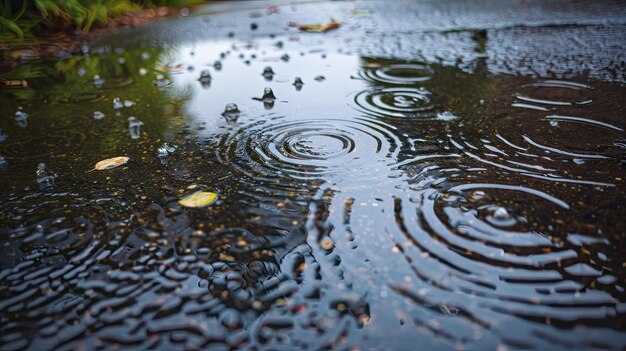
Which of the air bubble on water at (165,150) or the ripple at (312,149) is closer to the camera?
the ripple at (312,149)

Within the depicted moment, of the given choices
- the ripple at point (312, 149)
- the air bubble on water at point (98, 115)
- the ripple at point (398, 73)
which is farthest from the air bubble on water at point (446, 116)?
the air bubble on water at point (98, 115)

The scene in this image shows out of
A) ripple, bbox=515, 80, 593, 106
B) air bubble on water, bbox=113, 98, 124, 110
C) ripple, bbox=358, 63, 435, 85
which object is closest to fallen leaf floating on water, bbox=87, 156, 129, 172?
air bubble on water, bbox=113, 98, 124, 110

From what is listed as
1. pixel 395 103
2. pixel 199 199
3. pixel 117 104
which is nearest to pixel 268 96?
pixel 395 103

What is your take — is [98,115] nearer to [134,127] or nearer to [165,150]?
[134,127]

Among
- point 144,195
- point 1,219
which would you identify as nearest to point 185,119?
point 144,195

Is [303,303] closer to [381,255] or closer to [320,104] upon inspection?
[381,255]

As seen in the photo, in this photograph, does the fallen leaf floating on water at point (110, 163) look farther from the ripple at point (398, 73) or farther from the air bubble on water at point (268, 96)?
the ripple at point (398, 73)

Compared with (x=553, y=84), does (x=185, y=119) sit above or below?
below

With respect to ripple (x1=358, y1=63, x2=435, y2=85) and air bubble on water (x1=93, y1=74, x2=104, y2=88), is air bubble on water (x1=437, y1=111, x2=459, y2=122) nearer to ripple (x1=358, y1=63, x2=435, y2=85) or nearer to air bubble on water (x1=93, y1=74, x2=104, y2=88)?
ripple (x1=358, y1=63, x2=435, y2=85)
